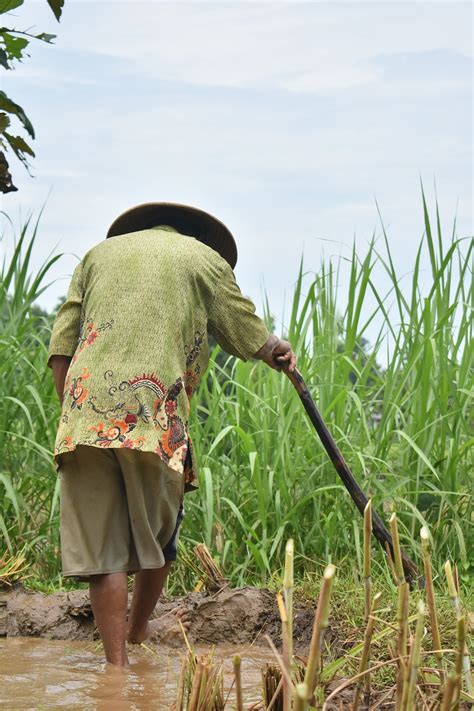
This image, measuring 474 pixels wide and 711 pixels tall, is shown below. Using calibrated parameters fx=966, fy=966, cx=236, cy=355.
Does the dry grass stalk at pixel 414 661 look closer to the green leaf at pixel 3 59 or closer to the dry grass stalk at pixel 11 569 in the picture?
the green leaf at pixel 3 59

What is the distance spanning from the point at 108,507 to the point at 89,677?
59cm

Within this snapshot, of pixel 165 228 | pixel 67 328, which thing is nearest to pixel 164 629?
pixel 67 328

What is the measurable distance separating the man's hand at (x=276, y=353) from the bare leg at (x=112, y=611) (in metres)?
0.98

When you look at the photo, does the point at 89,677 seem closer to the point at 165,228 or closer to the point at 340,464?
the point at 340,464

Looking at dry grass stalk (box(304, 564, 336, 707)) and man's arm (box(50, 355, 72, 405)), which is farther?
man's arm (box(50, 355, 72, 405))

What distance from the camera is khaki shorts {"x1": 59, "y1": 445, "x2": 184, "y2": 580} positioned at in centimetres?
340

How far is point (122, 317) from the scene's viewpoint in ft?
11.0

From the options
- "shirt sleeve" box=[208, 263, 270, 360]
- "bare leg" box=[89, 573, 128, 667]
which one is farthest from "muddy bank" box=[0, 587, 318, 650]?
"shirt sleeve" box=[208, 263, 270, 360]

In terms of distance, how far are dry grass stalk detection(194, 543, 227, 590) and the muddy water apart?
0.98 feet

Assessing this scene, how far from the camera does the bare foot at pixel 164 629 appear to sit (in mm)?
3885

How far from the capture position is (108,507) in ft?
11.2

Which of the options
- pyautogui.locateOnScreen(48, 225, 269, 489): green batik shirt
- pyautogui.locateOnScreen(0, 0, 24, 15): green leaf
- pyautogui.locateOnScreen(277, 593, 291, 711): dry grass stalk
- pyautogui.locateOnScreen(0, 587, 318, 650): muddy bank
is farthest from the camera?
pyautogui.locateOnScreen(0, 587, 318, 650): muddy bank

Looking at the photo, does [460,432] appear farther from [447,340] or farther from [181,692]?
[181,692]

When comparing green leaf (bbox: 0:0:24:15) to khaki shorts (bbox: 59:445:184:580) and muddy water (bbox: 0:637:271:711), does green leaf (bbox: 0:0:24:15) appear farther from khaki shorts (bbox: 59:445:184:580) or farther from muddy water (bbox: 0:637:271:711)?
muddy water (bbox: 0:637:271:711)
